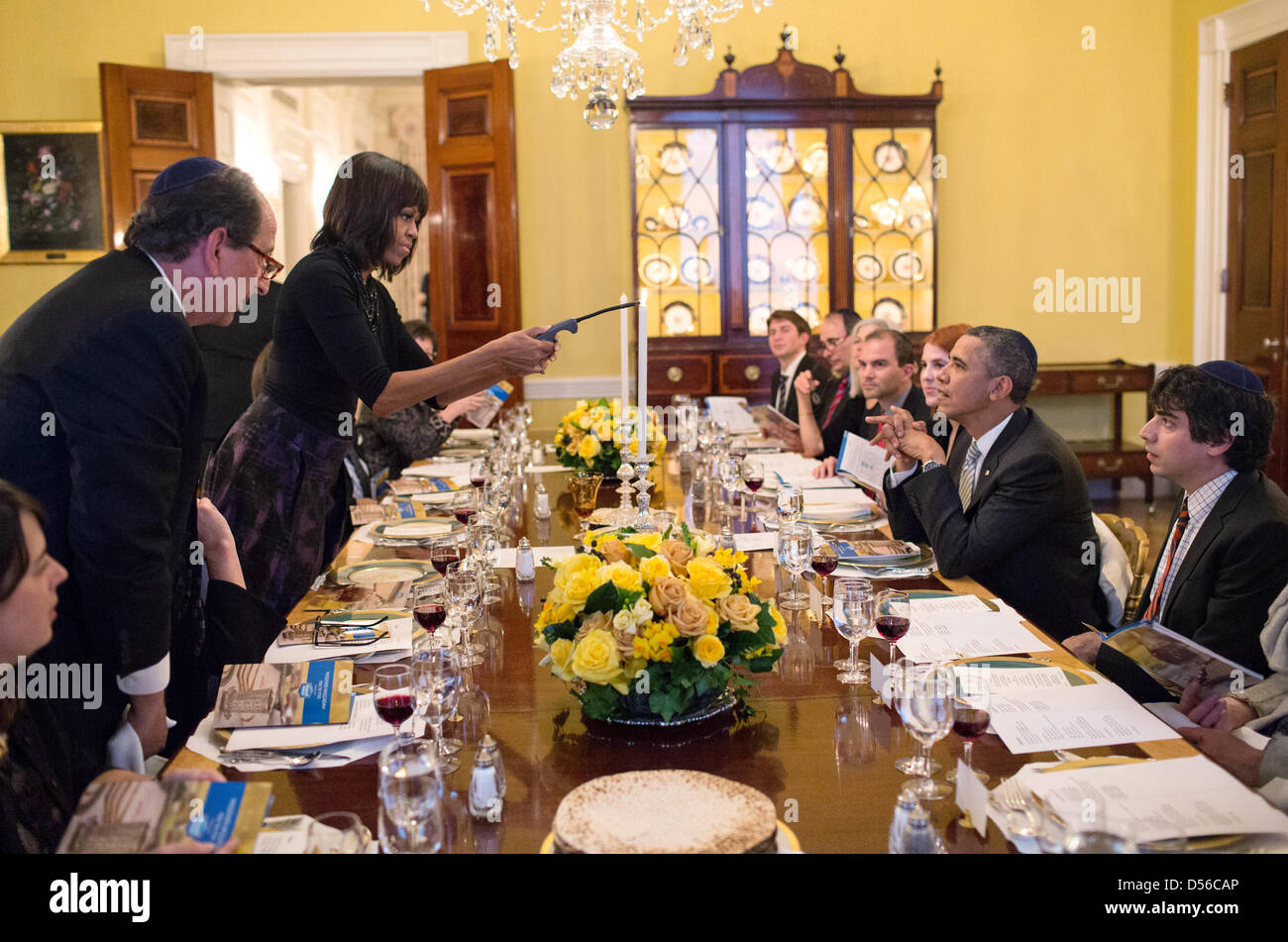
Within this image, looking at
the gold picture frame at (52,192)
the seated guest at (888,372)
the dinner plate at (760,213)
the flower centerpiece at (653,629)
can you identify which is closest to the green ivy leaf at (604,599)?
the flower centerpiece at (653,629)

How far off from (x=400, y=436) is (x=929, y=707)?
3.46 metres

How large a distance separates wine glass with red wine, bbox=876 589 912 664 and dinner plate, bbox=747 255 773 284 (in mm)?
5175

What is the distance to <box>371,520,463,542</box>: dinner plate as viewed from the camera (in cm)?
296

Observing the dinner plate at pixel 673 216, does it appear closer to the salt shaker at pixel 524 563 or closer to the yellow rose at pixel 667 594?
the salt shaker at pixel 524 563

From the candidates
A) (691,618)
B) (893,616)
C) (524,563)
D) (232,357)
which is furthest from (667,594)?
(232,357)

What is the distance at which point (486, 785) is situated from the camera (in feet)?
4.58

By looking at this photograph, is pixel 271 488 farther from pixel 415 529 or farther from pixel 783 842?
pixel 783 842

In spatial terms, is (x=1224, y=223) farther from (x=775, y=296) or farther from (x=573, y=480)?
(x=573, y=480)

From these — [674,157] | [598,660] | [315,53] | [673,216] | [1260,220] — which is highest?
[315,53]

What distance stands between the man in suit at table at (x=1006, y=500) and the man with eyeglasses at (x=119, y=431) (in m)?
1.61

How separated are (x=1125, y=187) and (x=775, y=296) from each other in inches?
94.9

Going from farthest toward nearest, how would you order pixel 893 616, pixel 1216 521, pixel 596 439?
1. pixel 596 439
2. pixel 1216 521
3. pixel 893 616

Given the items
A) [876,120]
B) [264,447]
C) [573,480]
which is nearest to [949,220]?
[876,120]

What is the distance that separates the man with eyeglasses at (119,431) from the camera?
1.77 m
